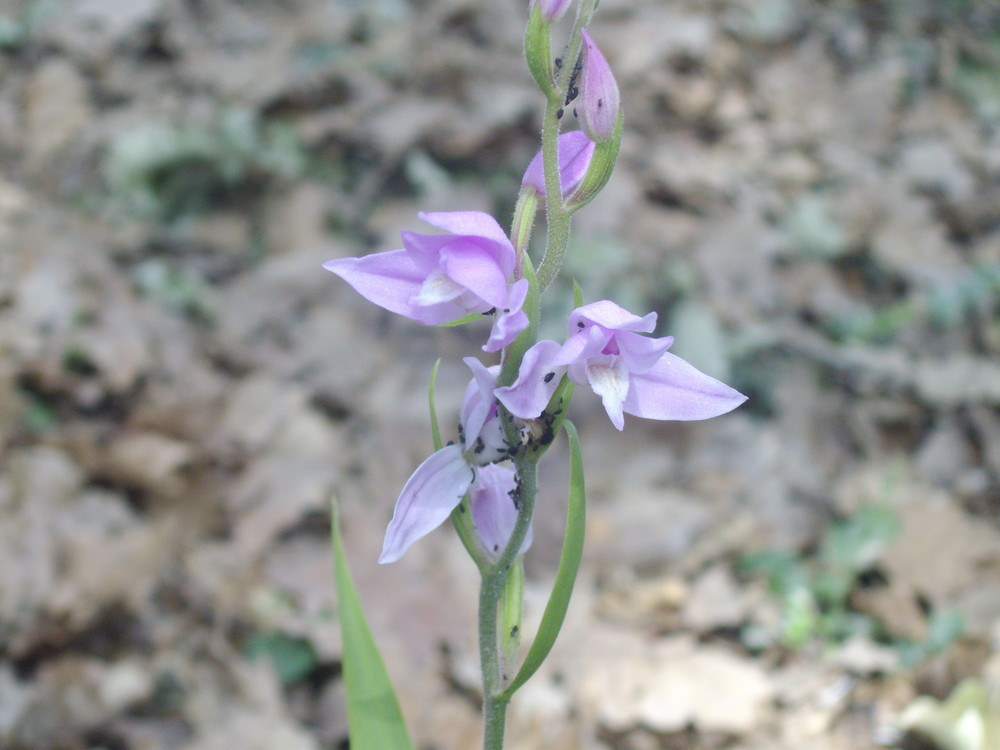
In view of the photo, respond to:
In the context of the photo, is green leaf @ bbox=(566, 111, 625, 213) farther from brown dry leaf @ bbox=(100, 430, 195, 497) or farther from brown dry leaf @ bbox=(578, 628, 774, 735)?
brown dry leaf @ bbox=(100, 430, 195, 497)

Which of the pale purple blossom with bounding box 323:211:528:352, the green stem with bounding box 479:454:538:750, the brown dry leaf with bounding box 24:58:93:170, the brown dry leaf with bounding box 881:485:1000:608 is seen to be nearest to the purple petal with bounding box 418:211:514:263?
the pale purple blossom with bounding box 323:211:528:352

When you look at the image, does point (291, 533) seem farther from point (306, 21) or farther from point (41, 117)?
point (306, 21)

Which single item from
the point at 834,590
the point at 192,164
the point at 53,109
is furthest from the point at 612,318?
the point at 53,109

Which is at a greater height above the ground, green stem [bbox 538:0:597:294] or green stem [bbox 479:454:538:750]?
green stem [bbox 538:0:597:294]

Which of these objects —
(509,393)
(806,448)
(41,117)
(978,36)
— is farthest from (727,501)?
(978,36)

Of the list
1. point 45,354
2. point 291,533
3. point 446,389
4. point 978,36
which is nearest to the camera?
point 291,533

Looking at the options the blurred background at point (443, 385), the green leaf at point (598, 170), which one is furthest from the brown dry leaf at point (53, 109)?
the green leaf at point (598, 170)

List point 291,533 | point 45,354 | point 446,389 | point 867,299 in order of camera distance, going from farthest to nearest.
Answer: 1. point 867,299
2. point 446,389
3. point 45,354
4. point 291,533

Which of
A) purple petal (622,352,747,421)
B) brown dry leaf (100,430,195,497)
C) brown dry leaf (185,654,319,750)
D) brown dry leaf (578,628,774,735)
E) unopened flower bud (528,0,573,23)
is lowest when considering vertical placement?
brown dry leaf (578,628,774,735)
